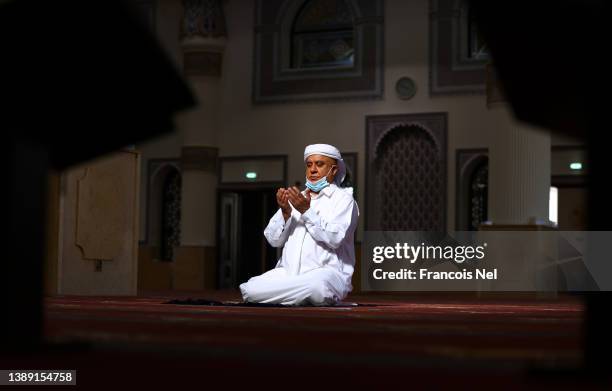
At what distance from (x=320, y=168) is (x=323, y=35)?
334 inches

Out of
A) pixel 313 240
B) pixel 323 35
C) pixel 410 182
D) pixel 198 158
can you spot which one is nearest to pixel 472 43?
pixel 410 182

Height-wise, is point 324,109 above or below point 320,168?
above

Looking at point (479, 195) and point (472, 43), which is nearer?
point (479, 195)

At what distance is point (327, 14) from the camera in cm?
1427

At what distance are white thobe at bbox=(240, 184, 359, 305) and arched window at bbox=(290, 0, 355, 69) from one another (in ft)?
27.3

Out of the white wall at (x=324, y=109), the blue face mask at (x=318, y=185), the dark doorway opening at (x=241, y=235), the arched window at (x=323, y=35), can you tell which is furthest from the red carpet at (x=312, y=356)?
the dark doorway opening at (x=241, y=235)

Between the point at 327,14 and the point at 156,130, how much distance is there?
1261cm

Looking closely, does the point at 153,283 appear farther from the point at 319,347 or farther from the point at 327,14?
the point at 319,347

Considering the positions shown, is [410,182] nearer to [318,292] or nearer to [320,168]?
[320,168]

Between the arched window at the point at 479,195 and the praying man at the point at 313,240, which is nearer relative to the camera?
the praying man at the point at 313,240

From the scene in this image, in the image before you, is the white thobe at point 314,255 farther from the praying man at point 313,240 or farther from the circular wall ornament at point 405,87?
the circular wall ornament at point 405,87

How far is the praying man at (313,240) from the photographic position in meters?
5.54

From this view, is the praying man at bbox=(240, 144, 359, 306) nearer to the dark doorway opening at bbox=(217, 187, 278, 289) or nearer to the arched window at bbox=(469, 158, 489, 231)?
the arched window at bbox=(469, 158, 489, 231)

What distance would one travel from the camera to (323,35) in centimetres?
1424
